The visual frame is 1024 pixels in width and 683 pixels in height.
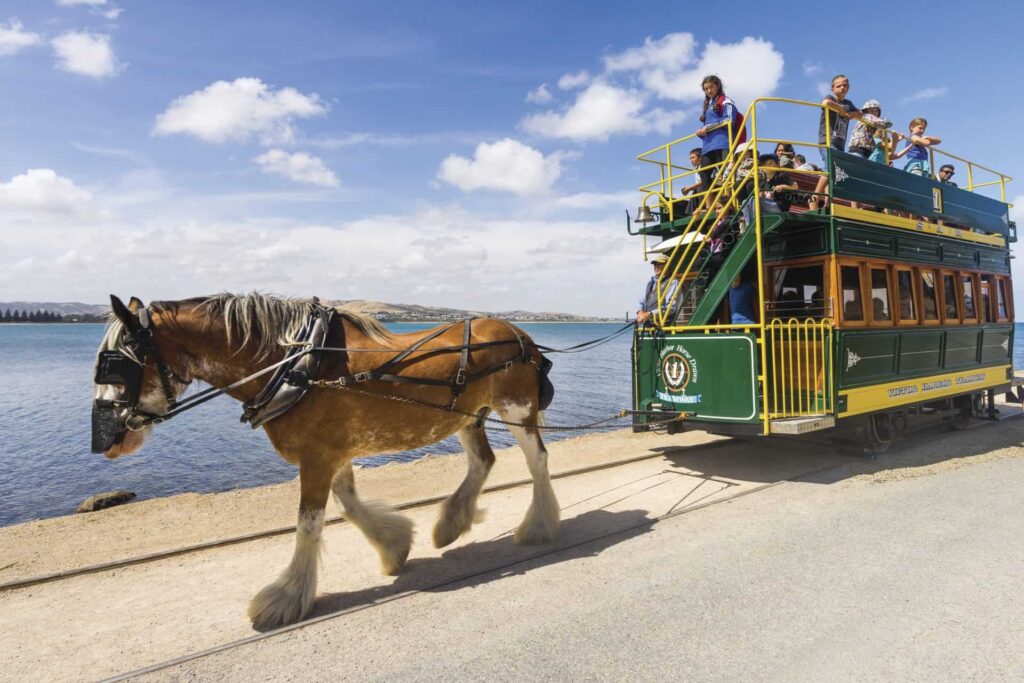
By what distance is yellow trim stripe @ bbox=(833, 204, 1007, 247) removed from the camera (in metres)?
7.22

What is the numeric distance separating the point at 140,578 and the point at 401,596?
2.24 metres

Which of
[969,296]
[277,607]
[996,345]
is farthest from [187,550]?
[996,345]

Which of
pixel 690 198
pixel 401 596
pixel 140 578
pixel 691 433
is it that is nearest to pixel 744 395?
pixel 690 198

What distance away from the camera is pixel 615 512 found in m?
5.85

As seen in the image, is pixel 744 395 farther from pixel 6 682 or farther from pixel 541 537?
pixel 6 682

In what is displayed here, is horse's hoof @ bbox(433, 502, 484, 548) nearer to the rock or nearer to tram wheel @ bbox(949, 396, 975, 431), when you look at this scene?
the rock

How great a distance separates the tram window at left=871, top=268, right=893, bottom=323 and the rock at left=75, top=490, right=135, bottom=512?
1111 centimetres

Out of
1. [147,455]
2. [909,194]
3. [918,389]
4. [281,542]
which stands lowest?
[147,455]

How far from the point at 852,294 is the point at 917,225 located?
6.83ft

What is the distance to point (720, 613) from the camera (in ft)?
11.9

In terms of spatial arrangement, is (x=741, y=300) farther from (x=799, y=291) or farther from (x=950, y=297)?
(x=950, y=297)

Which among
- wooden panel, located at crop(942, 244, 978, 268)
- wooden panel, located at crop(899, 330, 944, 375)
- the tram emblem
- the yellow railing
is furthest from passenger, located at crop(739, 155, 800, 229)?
wooden panel, located at crop(942, 244, 978, 268)

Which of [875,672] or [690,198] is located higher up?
[690,198]

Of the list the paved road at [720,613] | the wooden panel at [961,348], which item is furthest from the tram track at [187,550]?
the wooden panel at [961,348]
